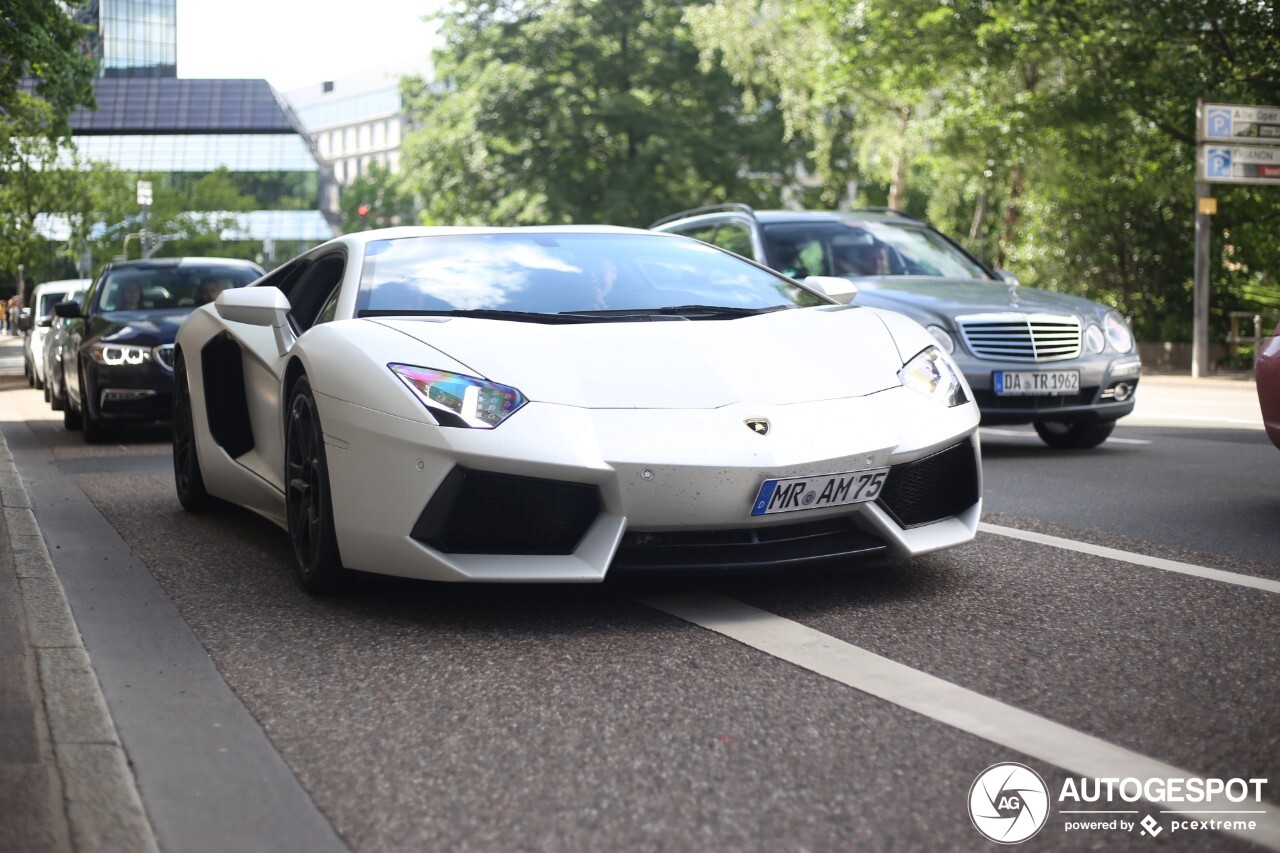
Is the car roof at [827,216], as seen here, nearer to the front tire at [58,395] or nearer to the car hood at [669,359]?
the car hood at [669,359]

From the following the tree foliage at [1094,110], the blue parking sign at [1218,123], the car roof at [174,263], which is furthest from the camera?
the tree foliage at [1094,110]

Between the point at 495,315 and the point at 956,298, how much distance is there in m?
4.97

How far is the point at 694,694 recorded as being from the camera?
3.58 metres

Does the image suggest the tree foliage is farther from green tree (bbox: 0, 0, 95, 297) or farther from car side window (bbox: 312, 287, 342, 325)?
car side window (bbox: 312, 287, 342, 325)

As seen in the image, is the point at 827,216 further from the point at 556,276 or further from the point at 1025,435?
the point at 556,276

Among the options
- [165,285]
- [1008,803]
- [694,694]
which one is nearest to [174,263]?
[165,285]

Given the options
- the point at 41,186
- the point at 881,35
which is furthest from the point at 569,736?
the point at 41,186

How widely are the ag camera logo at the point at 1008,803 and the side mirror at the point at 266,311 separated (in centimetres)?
310

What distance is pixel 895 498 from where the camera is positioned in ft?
14.9

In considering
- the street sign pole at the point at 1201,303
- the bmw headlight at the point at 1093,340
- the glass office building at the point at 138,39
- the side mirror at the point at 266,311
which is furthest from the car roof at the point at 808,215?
the glass office building at the point at 138,39

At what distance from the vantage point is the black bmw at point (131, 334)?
36.9ft

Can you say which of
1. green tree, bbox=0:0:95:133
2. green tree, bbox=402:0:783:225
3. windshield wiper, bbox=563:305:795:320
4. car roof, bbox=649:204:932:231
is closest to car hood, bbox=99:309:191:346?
car roof, bbox=649:204:932:231

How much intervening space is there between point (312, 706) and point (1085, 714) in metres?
1.72

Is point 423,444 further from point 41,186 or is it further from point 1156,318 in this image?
point 41,186
